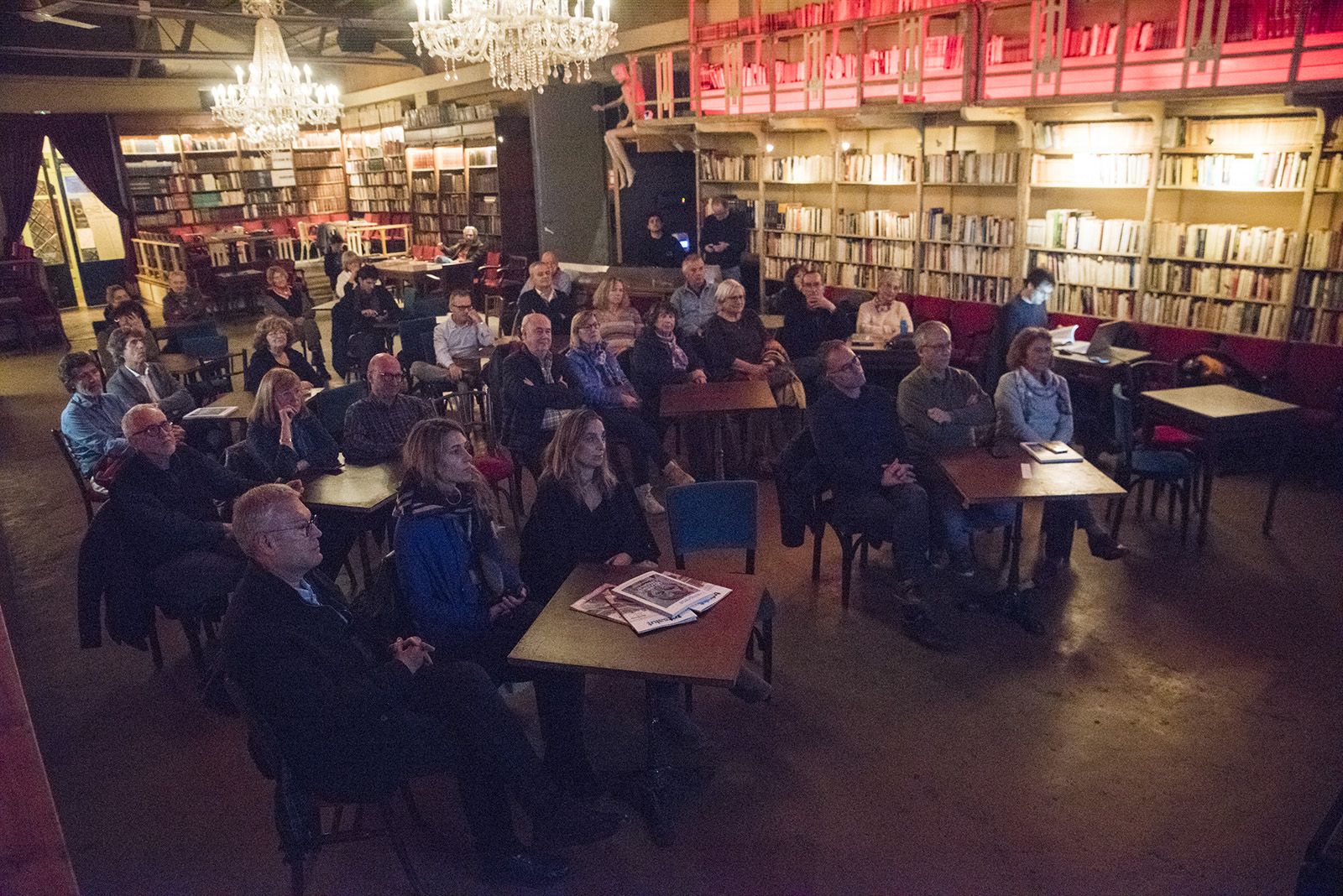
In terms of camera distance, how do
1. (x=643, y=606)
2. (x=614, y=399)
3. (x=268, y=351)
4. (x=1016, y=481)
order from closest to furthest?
(x=643, y=606) < (x=1016, y=481) < (x=614, y=399) < (x=268, y=351)

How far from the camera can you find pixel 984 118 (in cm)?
841

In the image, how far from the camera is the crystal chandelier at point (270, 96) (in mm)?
8047

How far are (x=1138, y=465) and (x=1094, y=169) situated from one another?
155 inches

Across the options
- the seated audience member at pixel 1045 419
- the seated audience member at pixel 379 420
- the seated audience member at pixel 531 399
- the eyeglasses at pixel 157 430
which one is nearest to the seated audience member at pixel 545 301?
the seated audience member at pixel 531 399

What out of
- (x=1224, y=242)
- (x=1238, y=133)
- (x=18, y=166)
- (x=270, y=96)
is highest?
(x=270, y=96)

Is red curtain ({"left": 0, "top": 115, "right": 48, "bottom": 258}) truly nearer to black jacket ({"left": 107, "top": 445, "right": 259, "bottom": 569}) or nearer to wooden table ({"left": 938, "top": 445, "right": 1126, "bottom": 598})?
black jacket ({"left": 107, "top": 445, "right": 259, "bottom": 569})

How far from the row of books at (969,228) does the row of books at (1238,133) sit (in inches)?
63.4

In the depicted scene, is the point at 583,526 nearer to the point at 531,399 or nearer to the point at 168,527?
the point at 168,527

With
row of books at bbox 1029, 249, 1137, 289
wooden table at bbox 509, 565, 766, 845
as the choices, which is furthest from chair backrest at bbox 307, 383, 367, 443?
row of books at bbox 1029, 249, 1137, 289

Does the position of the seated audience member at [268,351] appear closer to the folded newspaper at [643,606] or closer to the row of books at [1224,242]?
the folded newspaper at [643,606]

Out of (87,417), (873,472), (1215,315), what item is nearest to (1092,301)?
(1215,315)

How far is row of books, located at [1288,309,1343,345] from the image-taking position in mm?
6738

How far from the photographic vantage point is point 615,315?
7.41m

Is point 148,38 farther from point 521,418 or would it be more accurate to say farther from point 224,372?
point 521,418
